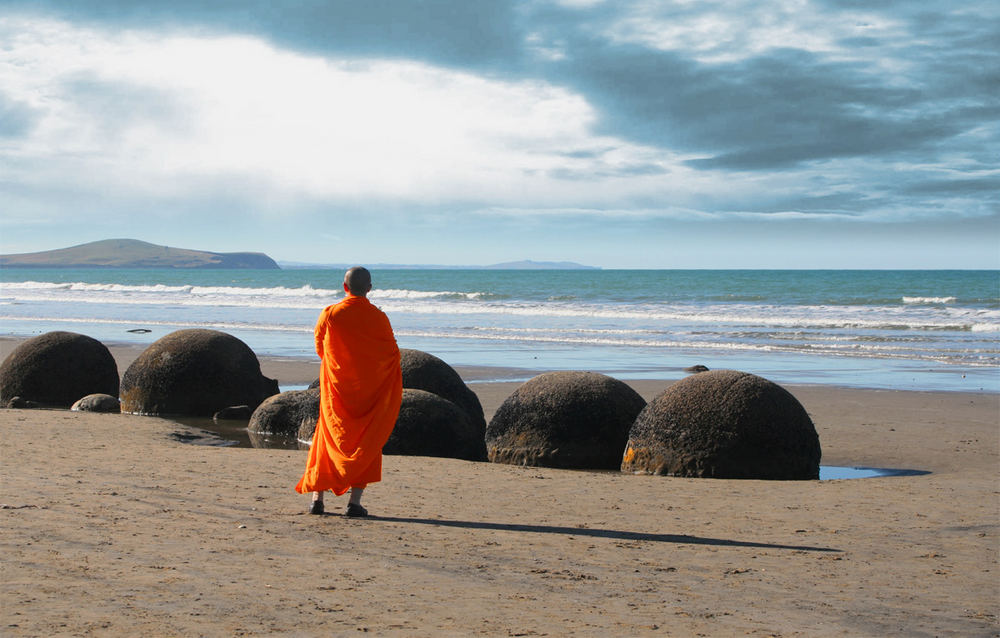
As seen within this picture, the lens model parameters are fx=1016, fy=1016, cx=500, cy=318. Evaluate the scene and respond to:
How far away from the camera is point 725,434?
9.40m

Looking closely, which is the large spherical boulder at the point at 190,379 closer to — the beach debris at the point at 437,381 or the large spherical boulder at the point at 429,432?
the beach debris at the point at 437,381

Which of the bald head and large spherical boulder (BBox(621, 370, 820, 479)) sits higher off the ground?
the bald head

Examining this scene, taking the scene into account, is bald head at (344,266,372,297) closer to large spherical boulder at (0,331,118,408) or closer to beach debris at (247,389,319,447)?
beach debris at (247,389,319,447)

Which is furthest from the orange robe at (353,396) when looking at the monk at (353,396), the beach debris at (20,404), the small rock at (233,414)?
the beach debris at (20,404)

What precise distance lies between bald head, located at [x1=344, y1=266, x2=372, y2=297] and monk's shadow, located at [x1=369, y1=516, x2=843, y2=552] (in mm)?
1611

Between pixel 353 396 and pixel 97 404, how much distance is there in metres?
7.81

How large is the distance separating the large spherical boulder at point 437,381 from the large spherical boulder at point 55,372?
572cm

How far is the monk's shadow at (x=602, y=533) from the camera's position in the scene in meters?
6.64

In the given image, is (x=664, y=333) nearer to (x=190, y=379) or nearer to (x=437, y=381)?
(x=190, y=379)

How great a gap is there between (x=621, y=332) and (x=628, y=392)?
74.9ft

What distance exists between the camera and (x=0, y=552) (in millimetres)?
5527

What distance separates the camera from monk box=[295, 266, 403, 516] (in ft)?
23.6

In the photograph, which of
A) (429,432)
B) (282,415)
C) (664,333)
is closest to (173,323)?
(664,333)

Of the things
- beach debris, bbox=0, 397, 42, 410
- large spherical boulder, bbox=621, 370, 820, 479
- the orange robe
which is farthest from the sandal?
beach debris, bbox=0, 397, 42, 410
